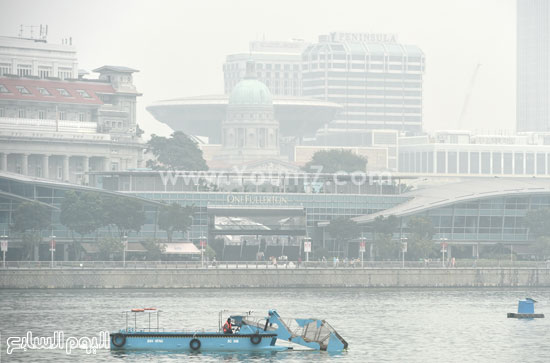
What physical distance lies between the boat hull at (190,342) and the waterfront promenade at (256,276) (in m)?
51.5

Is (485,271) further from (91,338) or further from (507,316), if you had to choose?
(91,338)

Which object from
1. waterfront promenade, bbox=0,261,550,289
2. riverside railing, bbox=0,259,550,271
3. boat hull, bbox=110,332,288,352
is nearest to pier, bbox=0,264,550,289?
waterfront promenade, bbox=0,261,550,289

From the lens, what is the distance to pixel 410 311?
15125cm

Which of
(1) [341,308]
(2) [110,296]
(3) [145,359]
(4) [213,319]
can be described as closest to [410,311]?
(1) [341,308]

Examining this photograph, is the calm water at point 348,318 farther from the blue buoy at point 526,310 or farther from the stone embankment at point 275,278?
the stone embankment at point 275,278

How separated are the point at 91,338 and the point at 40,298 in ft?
110

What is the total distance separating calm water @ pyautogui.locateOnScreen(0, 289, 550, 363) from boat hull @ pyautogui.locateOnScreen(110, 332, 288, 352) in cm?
111

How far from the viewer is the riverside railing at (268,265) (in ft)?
573

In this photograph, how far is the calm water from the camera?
385 feet

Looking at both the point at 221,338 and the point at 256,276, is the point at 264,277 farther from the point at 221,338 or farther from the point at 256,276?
the point at 221,338

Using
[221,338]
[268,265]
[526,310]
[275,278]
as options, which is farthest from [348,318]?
[268,265]

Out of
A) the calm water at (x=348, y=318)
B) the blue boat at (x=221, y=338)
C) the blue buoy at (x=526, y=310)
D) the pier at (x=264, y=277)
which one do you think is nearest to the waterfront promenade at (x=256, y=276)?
the pier at (x=264, y=277)

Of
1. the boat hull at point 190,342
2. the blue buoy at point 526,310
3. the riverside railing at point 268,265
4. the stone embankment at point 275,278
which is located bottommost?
the boat hull at point 190,342

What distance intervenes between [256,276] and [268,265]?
47.8 feet
